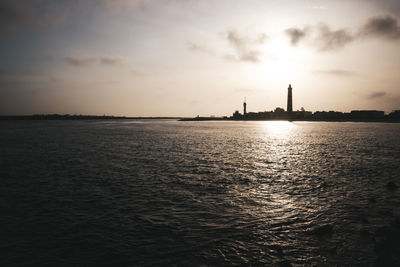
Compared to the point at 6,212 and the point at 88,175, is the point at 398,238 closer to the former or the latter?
the point at 6,212

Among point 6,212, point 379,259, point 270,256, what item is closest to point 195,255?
point 270,256

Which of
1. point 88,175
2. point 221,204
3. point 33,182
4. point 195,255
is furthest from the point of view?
point 88,175

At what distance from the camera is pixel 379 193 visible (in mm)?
19984

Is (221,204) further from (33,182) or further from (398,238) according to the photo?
(33,182)

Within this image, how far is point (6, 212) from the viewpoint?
15.6m

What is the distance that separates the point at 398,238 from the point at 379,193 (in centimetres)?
1031

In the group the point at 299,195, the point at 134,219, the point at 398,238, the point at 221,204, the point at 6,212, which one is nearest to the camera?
the point at 398,238

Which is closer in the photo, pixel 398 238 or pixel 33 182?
pixel 398 238

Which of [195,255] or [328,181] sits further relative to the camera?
[328,181]

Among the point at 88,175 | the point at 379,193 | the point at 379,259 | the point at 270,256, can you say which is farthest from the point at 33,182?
the point at 379,193

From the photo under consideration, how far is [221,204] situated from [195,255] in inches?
267

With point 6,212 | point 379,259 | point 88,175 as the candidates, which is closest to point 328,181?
point 379,259

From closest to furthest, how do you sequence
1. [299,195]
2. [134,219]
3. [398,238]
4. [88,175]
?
[398,238]
[134,219]
[299,195]
[88,175]

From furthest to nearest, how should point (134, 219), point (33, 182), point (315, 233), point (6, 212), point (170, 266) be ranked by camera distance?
1. point (33, 182)
2. point (6, 212)
3. point (134, 219)
4. point (315, 233)
5. point (170, 266)
